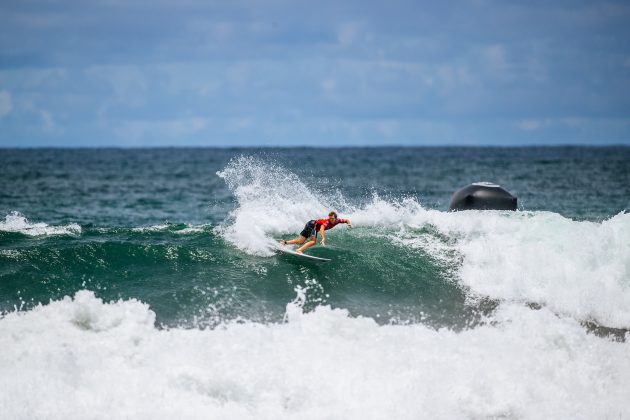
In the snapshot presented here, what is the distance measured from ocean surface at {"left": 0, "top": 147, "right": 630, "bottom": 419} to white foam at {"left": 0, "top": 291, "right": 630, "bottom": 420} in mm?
34

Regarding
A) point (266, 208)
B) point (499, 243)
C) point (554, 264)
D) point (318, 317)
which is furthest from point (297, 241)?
point (554, 264)

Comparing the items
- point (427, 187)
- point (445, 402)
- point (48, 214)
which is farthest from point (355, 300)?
point (427, 187)

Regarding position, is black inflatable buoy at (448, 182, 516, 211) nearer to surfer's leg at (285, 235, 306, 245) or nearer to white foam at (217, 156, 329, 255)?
white foam at (217, 156, 329, 255)

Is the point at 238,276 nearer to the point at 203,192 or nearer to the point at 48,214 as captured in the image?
the point at 48,214

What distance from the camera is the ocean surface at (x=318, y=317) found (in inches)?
374

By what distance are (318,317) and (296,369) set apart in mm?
1747

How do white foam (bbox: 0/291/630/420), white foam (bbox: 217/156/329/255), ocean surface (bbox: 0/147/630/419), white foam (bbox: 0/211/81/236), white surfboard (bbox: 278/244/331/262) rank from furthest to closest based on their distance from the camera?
white foam (bbox: 0/211/81/236), white foam (bbox: 217/156/329/255), white surfboard (bbox: 278/244/331/262), ocean surface (bbox: 0/147/630/419), white foam (bbox: 0/291/630/420)

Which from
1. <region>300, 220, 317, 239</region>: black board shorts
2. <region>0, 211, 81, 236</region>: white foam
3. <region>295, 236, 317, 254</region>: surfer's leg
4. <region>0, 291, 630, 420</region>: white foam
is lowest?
<region>0, 291, 630, 420</region>: white foam

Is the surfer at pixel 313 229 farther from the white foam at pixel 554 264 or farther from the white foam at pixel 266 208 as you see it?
the white foam at pixel 554 264

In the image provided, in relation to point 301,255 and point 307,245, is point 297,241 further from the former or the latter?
point 301,255

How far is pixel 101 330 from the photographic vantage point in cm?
1106

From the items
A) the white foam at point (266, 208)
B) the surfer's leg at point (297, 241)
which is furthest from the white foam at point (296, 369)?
the white foam at point (266, 208)

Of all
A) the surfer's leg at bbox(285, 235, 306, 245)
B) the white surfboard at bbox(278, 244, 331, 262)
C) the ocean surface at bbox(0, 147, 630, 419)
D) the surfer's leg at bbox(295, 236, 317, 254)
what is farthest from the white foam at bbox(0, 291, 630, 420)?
the surfer's leg at bbox(285, 235, 306, 245)

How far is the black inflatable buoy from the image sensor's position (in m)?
18.6
